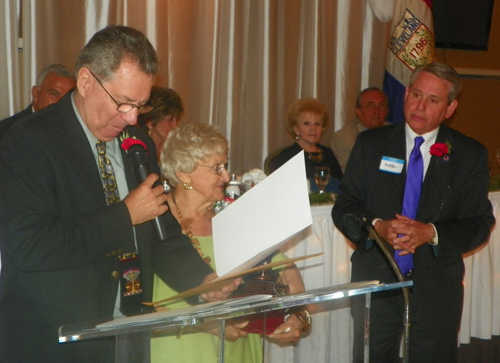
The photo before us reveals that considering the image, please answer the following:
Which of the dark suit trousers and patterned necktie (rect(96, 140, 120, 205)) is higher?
patterned necktie (rect(96, 140, 120, 205))

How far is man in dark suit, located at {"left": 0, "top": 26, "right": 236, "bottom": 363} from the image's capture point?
5.34ft

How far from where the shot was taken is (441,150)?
2742mm

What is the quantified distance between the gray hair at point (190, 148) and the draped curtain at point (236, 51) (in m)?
2.56

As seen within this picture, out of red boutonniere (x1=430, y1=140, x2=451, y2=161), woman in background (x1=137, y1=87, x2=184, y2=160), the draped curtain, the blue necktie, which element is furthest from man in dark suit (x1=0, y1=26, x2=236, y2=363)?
the draped curtain

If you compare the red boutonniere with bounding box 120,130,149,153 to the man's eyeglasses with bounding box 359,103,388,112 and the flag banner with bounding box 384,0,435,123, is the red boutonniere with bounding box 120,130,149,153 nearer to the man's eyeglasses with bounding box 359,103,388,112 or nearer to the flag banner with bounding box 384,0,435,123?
the man's eyeglasses with bounding box 359,103,388,112

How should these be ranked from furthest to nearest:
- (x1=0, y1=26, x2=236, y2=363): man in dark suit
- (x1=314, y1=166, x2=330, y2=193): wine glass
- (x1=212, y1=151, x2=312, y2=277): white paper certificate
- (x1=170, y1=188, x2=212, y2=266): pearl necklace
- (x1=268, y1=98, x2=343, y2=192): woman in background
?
1. (x1=268, y1=98, x2=343, y2=192): woman in background
2. (x1=314, y1=166, x2=330, y2=193): wine glass
3. (x1=170, y1=188, x2=212, y2=266): pearl necklace
4. (x1=0, y1=26, x2=236, y2=363): man in dark suit
5. (x1=212, y1=151, x2=312, y2=277): white paper certificate

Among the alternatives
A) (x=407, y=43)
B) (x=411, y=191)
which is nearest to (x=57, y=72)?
(x=411, y=191)

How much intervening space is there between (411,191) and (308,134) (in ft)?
7.02

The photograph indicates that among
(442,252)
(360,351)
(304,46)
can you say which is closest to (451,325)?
(442,252)

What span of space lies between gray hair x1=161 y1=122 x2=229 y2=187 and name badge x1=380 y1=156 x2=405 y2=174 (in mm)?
771

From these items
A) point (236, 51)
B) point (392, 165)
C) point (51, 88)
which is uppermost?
point (236, 51)

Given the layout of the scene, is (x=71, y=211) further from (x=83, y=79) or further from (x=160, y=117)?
(x=160, y=117)

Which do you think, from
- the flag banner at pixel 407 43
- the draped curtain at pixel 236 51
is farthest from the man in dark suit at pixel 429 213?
the flag banner at pixel 407 43

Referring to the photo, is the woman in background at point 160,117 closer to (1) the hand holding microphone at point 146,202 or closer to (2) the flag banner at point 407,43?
(1) the hand holding microphone at point 146,202
